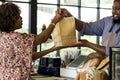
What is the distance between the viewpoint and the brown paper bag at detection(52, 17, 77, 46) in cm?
225

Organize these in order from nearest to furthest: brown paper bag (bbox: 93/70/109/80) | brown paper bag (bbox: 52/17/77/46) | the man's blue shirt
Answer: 1. brown paper bag (bbox: 93/70/109/80)
2. brown paper bag (bbox: 52/17/77/46)
3. the man's blue shirt

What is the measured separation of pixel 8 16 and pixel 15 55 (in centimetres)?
27

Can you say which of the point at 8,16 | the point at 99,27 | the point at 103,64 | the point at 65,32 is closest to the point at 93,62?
the point at 103,64

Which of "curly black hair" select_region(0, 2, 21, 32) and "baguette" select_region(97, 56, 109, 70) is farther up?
"curly black hair" select_region(0, 2, 21, 32)

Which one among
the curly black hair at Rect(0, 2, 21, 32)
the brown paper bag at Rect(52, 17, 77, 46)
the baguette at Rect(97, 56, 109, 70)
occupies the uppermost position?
the curly black hair at Rect(0, 2, 21, 32)

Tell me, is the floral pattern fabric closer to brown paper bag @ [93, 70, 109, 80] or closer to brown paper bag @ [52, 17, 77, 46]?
brown paper bag @ [52, 17, 77, 46]

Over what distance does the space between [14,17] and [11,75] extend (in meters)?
0.40

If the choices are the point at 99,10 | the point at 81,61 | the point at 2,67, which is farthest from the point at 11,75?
the point at 99,10

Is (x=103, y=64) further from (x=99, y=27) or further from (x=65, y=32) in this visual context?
(x=99, y=27)

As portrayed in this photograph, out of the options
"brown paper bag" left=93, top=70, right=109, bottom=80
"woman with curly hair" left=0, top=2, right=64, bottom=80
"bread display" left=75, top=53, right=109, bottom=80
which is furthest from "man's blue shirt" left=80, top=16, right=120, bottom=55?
"woman with curly hair" left=0, top=2, right=64, bottom=80

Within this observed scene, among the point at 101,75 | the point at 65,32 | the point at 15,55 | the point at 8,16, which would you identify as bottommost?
the point at 101,75

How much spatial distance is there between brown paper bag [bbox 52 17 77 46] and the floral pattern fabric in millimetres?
177

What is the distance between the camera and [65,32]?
2.24 meters

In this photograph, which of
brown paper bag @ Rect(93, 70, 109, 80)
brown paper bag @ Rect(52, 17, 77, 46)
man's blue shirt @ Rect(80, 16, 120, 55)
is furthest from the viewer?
man's blue shirt @ Rect(80, 16, 120, 55)
